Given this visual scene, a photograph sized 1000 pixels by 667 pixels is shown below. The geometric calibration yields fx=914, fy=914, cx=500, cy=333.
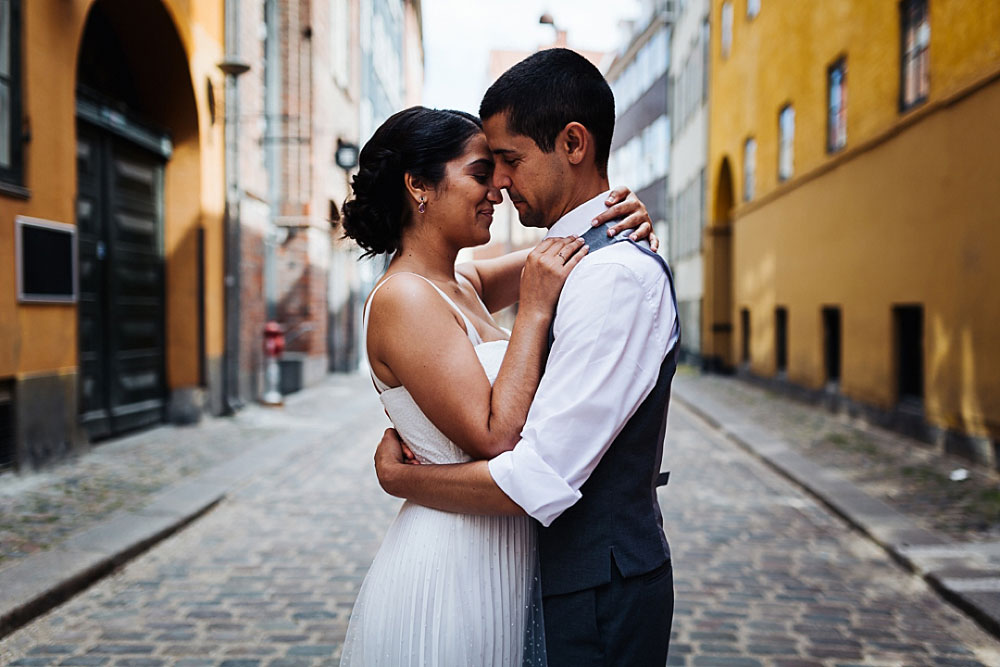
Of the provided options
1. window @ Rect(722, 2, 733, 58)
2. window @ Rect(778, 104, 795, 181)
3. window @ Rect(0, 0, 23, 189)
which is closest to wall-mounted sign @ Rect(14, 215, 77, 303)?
window @ Rect(0, 0, 23, 189)

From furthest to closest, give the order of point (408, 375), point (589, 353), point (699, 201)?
1. point (699, 201)
2. point (408, 375)
3. point (589, 353)

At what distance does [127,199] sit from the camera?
1023 cm

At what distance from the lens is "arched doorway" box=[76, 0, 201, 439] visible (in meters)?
9.42

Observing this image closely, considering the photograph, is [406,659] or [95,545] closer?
[406,659]

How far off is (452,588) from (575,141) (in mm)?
954

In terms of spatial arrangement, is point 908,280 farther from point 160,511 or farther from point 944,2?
point 160,511

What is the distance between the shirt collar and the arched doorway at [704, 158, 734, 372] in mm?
20272

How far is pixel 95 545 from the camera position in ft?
17.6

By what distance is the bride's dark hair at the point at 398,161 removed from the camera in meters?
2.03

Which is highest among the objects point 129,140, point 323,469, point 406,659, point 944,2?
point 944,2

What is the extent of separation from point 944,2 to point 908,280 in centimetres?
294

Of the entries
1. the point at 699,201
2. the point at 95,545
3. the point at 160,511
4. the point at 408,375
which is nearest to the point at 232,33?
the point at 160,511

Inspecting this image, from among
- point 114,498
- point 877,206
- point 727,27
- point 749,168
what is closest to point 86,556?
point 114,498

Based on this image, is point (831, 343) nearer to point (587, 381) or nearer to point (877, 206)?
point (877, 206)
